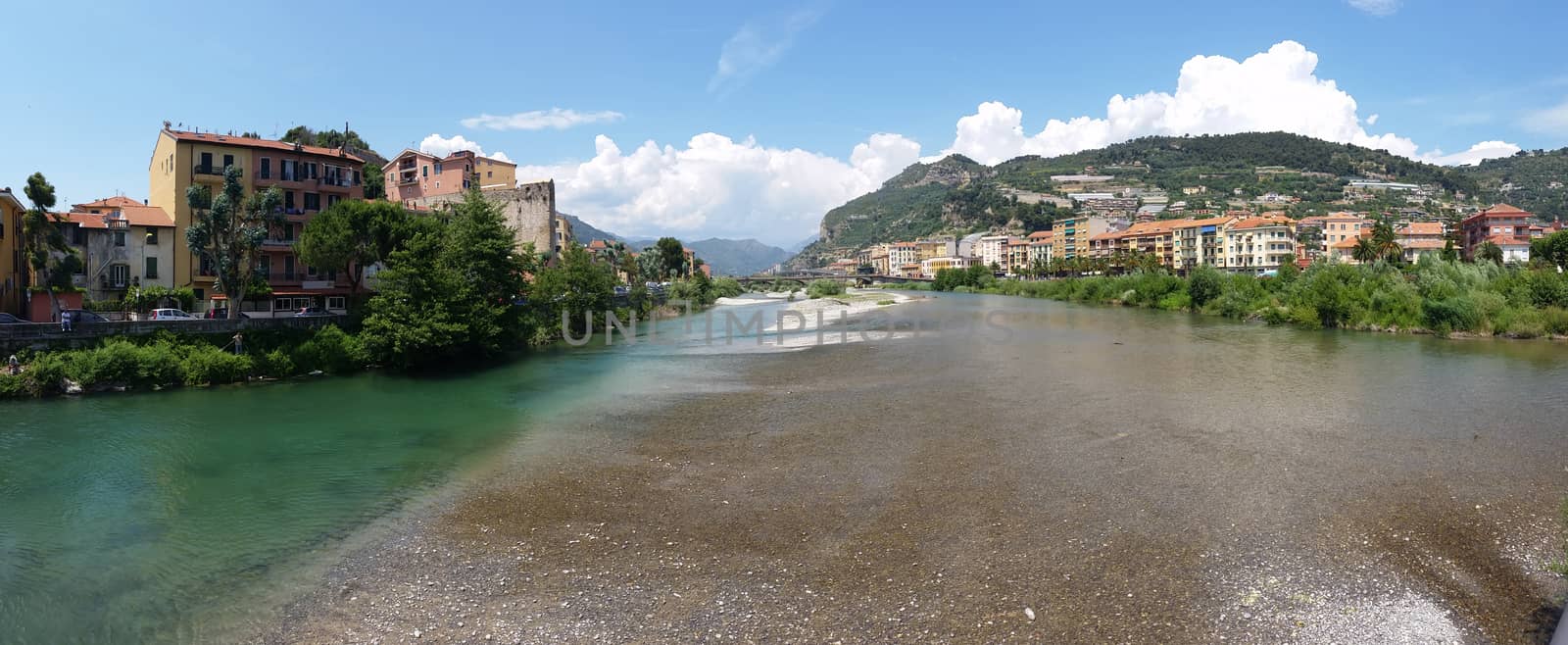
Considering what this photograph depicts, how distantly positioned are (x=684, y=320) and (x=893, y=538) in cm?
6078

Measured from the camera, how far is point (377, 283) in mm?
37438

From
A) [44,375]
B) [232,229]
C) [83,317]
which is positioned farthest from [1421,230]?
[44,375]

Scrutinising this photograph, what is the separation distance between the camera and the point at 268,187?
42.8 m

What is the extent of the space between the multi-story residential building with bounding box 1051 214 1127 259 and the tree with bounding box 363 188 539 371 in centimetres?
13885

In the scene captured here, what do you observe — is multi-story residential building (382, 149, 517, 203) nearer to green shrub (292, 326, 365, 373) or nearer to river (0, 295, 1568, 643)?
green shrub (292, 326, 365, 373)

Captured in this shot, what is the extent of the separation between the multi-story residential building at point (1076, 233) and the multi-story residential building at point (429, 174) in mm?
124725

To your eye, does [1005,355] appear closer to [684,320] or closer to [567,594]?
[567,594]

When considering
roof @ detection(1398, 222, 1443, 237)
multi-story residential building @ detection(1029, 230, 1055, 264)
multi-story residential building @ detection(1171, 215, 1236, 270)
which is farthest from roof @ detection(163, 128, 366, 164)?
multi-story residential building @ detection(1029, 230, 1055, 264)

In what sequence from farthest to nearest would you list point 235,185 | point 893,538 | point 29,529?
point 235,185 → point 29,529 → point 893,538

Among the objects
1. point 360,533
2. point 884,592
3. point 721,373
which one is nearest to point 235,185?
point 721,373

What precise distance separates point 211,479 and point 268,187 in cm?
3313

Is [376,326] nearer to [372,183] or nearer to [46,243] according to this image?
[46,243]

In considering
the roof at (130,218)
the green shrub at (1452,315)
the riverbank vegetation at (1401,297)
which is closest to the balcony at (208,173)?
the roof at (130,218)

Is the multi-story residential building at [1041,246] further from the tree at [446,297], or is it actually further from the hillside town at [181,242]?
the hillside town at [181,242]
